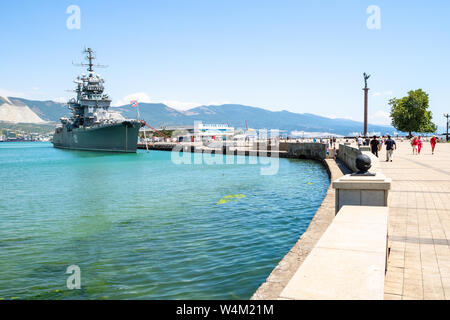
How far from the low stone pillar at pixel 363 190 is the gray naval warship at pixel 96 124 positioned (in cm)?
6271

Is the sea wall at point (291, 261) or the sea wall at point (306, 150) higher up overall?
the sea wall at point (306, 150)

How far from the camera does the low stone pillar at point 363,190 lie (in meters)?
6.13

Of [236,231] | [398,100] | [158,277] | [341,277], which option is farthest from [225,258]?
[398,100]

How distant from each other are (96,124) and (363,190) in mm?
75574

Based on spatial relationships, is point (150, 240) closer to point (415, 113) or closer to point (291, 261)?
point (291, 261)

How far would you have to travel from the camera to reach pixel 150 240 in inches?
427

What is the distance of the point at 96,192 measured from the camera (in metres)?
22.3

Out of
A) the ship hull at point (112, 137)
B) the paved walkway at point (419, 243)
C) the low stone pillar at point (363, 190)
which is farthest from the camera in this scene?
the ship hull at point (112, 137)
